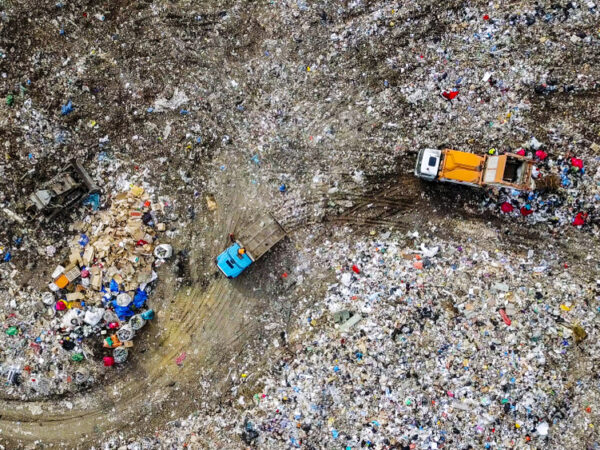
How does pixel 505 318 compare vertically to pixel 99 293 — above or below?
below

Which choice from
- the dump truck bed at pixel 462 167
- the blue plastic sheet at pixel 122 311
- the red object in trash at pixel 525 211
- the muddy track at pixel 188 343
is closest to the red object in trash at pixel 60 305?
the blue plastic sheet at pixel 122 311

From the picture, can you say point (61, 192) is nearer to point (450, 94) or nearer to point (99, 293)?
point (99, 293)

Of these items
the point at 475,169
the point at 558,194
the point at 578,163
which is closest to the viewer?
the point at 475,169

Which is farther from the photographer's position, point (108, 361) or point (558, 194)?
point (108, 361)

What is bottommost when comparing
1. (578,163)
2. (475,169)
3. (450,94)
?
(578,163)

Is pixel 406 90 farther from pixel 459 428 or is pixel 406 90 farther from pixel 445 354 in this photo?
pixel 459 428

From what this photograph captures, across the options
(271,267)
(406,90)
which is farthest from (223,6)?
(271,267)

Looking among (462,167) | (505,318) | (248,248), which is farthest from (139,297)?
(505,318)

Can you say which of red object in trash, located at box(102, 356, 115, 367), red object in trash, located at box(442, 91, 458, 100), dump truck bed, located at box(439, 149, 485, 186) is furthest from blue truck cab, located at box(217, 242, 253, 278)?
red object in trash, located at box(442, 91, 458, 100)
